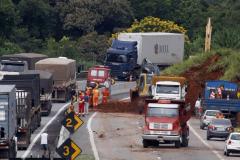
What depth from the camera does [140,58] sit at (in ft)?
362

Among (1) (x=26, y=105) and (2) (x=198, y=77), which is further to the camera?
(2) (x=198, y=77)

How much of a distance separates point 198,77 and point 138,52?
28595 mm

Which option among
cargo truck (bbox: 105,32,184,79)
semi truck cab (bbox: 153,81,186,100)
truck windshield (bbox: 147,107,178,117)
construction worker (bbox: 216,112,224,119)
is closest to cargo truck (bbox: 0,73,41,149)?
truck windshield (bbox: 147,107,178,117)

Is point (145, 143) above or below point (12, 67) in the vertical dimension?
below

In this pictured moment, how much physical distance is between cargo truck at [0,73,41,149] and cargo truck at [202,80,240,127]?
35.9ft

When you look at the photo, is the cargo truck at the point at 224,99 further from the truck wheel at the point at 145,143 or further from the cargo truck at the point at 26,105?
the truck wheel at the point at 145,143

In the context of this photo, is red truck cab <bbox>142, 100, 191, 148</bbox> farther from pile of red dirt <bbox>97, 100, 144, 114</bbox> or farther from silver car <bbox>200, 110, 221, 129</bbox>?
pile of red dirt <bbox>97, 100, 144, 114</bbox>

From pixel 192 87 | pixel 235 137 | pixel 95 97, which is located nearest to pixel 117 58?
pixel 192 87

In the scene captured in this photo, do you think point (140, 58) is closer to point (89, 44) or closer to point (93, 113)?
point (89, 44)

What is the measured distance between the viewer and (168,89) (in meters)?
70.8

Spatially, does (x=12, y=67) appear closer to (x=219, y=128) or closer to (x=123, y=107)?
(x=123, y=107)

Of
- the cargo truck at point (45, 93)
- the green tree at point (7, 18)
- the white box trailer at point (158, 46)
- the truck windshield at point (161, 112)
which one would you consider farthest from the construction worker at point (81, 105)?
the green tree at point (7, 18)

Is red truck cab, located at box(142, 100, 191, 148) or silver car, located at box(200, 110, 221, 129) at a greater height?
red truck cab, located at box(142, 100, 191, 148)

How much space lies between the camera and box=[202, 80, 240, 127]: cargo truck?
69625mm
